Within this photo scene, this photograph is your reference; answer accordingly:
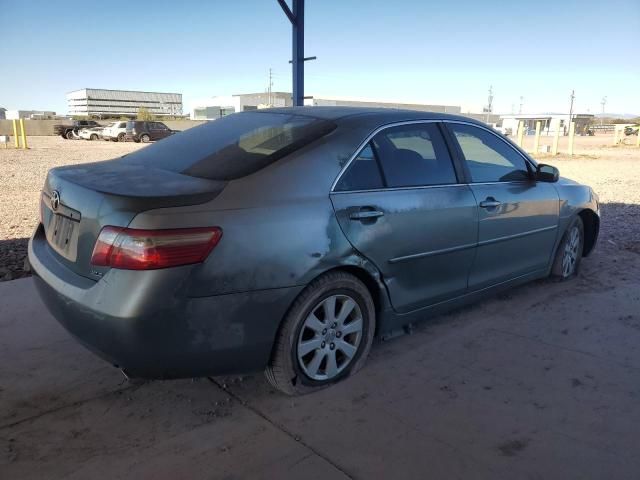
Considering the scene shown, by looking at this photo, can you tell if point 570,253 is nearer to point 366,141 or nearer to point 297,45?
point 366,141

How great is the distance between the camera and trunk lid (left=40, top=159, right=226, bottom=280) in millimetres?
2391

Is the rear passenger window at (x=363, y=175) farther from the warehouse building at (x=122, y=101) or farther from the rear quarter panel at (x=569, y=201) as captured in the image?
the warehouse building at (x=122, y=101)

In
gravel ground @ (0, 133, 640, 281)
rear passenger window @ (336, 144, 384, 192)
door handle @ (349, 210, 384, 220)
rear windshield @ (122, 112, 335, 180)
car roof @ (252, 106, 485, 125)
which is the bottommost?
gravel ground @ (0, 133, 640, 281)

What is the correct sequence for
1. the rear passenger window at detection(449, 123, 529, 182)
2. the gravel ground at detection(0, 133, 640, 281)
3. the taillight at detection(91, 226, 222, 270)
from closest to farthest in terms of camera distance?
1. the taillight at detection(91, 226, 222, 270)
2. the rear passenger window at detection(449, 123, 529, 182)
3. the gravel ground at detection(0, 133, 640, 281)

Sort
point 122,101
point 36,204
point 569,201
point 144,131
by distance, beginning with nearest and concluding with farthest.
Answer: point 569,201, point 36,204, point 144,131, point 122,101

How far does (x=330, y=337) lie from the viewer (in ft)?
9.78

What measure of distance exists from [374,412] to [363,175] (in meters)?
1.32

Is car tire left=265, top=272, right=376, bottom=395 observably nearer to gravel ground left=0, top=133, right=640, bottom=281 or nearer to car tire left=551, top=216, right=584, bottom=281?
car tire left=551, top=216, right=584, bottom=281

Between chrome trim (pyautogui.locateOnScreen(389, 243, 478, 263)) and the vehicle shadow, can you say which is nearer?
chrome trim (pyautogui.locateOnScreen(389, 243, 478, 263))

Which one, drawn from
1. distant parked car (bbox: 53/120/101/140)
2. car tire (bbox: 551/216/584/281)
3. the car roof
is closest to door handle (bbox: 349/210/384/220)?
the car roof

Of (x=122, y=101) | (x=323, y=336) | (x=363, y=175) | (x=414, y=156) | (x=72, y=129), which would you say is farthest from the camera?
(x=122, y=101)

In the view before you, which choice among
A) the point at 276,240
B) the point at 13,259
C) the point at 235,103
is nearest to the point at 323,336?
the point at 276,240

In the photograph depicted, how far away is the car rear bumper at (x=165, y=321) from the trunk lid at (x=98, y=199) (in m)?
0.14

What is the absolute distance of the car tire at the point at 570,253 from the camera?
4.78 m
